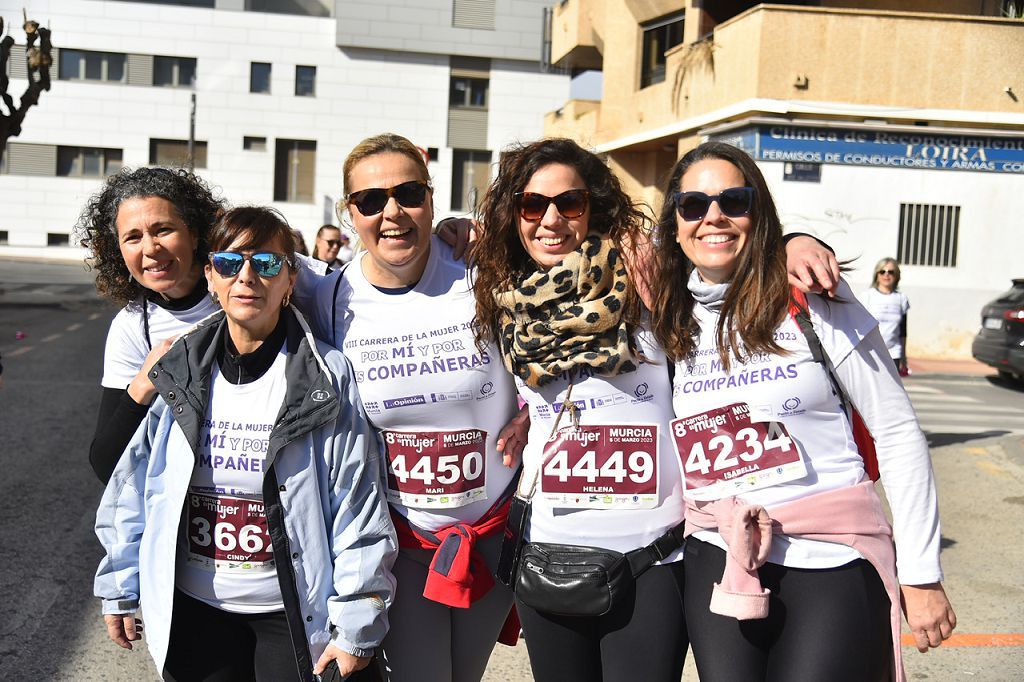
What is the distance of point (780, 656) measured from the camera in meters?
2.46

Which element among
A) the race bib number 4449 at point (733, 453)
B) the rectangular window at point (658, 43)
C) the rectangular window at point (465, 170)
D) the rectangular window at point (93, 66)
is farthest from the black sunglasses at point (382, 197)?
the rectangular window at point (93, 66)

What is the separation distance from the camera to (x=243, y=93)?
1529 inches

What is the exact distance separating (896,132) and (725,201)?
16025mm

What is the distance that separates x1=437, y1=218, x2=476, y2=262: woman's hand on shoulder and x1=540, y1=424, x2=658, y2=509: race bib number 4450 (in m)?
0.76

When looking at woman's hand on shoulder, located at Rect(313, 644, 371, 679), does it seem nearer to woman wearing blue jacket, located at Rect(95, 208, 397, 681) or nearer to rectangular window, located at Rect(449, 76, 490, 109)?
woman wearing blue jacket, located at Rect(95, 208, 397, 681)

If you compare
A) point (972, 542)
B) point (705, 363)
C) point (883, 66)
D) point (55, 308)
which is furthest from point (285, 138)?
point (705, 363)

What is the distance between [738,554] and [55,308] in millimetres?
22160

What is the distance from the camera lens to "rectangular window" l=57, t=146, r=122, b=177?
39312 millimetres

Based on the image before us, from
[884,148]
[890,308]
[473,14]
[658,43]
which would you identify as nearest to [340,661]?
[890,308]

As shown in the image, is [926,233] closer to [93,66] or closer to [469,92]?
[469,92]

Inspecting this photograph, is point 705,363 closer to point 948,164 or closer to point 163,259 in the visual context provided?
point 163,259

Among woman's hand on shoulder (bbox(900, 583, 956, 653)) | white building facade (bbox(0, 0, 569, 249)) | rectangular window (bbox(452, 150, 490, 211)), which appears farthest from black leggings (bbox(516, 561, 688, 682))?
rectangular window (bbox(452, 150, 490, 211))

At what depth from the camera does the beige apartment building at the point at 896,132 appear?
650 inches

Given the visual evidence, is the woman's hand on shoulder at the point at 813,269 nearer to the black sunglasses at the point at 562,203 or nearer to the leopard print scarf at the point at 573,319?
the leopard print scarf at the point at 573,319
